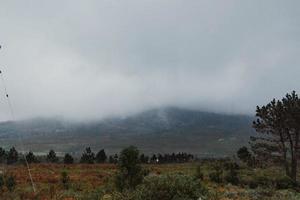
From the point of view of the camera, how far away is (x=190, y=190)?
62.1 ft

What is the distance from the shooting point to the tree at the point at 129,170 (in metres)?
28.2

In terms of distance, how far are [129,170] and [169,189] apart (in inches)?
431

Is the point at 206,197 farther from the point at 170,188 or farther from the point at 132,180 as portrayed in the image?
the point at 132,180

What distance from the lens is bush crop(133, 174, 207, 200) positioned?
18422 mm

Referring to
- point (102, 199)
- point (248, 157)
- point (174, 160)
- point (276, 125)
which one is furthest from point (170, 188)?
point (174, 160)

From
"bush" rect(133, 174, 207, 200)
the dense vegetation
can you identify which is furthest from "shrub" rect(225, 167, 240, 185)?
"bush" rect(133, 174, 207, 200)

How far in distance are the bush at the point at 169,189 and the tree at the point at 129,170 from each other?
851 cm

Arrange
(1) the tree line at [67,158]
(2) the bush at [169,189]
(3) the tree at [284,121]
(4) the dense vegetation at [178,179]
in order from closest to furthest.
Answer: (2) the bush at [169,189] → (4) the dense vegetation at [178,179] → (3) the tree at [284,121] → (1) the tree line at [67,158]

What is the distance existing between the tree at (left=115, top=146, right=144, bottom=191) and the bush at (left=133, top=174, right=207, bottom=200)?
851 cm

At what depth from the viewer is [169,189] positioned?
18.5 m

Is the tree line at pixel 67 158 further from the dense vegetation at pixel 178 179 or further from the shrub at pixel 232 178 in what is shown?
the shrub at pixel 232 178

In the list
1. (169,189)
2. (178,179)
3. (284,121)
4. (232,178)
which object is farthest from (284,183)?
(169,189)

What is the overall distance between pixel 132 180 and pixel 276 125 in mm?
35125

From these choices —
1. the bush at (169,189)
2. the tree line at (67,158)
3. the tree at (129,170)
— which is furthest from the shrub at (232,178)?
the tree line at (67,158)
